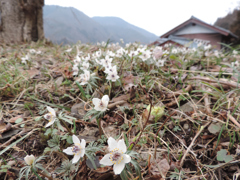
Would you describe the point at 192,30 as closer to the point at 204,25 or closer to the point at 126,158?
the point at 204,25

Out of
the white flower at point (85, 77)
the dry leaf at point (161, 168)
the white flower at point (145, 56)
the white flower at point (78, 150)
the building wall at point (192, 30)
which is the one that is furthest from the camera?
the building wall at point (192, 30)

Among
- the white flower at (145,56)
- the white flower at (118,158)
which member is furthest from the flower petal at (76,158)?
the white flower at (145,56)

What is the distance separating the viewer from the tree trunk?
5.36 meters

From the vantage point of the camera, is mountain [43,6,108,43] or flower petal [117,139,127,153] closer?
flower petal [117,139,127,153]

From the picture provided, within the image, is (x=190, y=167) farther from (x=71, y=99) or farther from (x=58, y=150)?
(x=71, y=99)

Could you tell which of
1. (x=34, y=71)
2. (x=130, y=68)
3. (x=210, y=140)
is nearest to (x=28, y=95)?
(x=34, y=71)

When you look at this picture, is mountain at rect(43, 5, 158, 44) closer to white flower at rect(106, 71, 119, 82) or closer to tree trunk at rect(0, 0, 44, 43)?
tree trunk at rect(0, 0, 44, 43)

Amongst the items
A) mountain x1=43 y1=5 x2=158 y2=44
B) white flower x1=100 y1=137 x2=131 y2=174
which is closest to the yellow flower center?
white flower x1=100 y1=137 x2=131 y2=174

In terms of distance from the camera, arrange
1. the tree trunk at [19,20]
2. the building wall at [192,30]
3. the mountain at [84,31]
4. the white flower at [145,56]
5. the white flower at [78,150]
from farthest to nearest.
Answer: the building wall at [192,30], the tree trunk at [19,20], the mountain at [84,31], the white flower at [145,56], the white flower at [78,150]

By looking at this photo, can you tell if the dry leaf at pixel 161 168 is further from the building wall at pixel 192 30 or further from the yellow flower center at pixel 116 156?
the building wall at pixel 192 30

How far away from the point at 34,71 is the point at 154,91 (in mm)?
2125

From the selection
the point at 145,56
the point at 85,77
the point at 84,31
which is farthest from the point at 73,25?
the point at 85,77

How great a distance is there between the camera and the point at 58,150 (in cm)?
124

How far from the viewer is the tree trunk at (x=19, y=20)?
536cm
